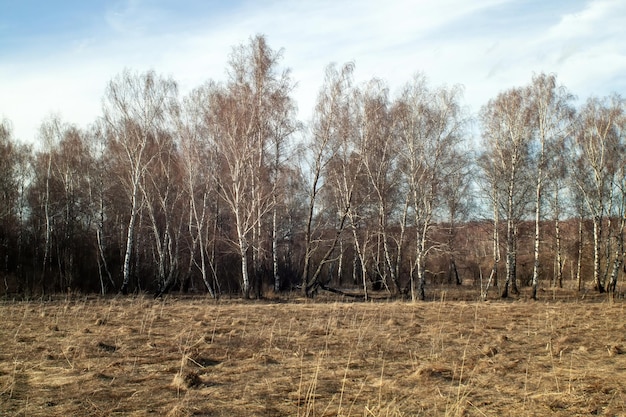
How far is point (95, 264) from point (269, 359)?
68.6 ft

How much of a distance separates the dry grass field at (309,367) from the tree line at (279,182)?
382 inches

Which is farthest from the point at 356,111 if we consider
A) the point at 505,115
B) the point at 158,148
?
the point at 158,148

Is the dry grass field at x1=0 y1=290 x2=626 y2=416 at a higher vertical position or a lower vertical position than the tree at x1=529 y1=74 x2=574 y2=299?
lower

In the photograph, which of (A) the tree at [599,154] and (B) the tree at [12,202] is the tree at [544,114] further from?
(B) the tree at [12,202]

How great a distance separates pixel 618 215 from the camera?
84.4 feet

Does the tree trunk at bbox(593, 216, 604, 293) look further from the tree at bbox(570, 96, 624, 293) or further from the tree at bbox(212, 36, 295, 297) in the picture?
the tree at bbox(212, 36, 295, 297)

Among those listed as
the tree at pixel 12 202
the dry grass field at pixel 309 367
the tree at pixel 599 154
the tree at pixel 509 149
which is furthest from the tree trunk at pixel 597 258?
the tree at pixel 12 202

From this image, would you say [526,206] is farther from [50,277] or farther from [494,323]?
[50,277]

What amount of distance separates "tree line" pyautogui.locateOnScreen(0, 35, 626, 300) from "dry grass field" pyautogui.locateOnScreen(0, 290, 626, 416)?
9.69 metres

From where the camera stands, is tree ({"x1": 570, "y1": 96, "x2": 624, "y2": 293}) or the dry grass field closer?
the dry grass field

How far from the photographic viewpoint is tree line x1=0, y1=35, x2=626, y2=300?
2070 centimetres

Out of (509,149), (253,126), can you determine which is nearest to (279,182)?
(253,126)

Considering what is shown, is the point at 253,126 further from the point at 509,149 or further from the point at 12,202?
the point at 12,202

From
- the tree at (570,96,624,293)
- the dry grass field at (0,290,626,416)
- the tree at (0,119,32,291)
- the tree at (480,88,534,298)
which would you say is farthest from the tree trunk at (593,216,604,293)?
the tree at (0,119,32,291)
